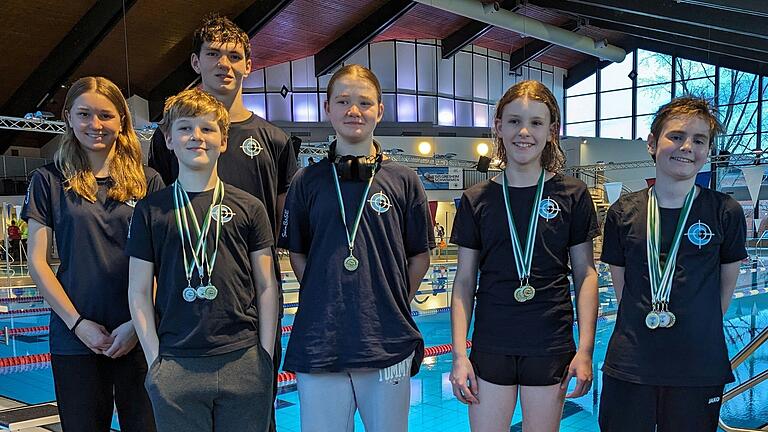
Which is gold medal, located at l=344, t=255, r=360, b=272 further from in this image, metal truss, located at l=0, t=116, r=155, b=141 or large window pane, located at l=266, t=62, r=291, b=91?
large window pane, located at l=266, t=62, r=291, b=91

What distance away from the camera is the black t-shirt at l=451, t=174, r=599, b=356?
1681mm

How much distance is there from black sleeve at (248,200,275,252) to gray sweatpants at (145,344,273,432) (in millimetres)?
299

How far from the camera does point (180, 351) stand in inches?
60.6

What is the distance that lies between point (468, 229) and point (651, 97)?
2347cm

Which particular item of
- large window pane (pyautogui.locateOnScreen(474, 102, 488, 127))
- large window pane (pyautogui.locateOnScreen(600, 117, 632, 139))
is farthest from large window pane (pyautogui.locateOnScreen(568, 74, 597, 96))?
large window pane (pyautogui.locateOnScreen(474, 102, 488, 127))

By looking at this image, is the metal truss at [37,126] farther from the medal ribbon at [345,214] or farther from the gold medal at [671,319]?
the gold medal at [671,319]

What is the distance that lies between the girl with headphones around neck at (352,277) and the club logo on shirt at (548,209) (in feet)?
1.30

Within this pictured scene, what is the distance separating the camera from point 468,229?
179 cm

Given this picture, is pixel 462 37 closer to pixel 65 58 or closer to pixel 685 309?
pixel 65 58

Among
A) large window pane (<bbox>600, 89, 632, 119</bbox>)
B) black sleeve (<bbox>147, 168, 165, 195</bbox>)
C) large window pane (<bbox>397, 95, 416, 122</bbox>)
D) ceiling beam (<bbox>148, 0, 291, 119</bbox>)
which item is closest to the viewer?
black sleeve (<bbox>147, 168, 165, 195</bbox>)

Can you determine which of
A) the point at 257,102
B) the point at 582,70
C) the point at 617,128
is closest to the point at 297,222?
the point at 257,102

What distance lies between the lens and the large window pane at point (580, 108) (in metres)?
24.2

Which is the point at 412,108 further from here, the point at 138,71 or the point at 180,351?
the point at 180,351

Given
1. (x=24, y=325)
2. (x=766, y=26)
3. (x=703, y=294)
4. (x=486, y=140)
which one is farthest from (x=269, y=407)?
(x=486, y=140)
